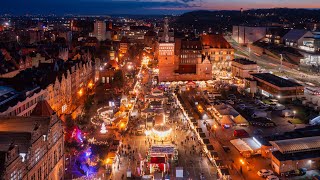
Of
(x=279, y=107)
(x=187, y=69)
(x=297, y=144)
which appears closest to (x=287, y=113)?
(x=279, y=107)

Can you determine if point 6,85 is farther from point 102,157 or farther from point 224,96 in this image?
point 224,96

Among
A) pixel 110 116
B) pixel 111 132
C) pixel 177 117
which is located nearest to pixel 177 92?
pixel 177 117

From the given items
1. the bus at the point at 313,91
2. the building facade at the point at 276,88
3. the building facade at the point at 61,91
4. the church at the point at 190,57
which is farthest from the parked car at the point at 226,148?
the church at the point at 190,57

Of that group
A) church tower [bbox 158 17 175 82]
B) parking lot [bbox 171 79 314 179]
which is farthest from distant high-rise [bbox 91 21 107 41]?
parking lot [bbox 171 79 314 179]

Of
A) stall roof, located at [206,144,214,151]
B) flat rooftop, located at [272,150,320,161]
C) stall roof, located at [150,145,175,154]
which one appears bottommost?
stall roof, located at [206,144,214,151]

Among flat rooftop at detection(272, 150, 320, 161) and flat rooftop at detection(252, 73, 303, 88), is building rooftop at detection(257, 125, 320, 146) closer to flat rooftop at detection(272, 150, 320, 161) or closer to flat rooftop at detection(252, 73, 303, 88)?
flat rooftop at detection(272, 150, 320, 161)

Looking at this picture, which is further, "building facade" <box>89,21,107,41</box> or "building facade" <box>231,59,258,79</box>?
"building facade" <box>89,21,107,41</box>
